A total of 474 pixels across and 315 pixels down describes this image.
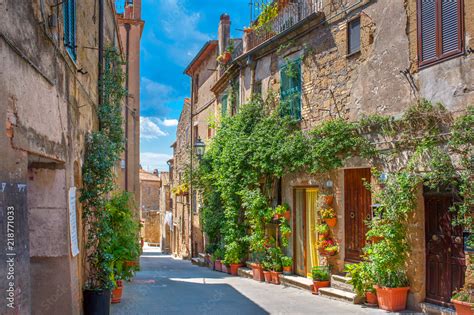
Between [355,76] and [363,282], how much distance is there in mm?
4291

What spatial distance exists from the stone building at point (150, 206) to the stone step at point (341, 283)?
1381 inches

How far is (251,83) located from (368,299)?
26.6 feet

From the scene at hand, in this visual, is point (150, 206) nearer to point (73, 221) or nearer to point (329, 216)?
point (329, 216)

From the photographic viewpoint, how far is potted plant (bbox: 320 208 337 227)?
11.8m

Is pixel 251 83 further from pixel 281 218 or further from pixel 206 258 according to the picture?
pixel 206 258

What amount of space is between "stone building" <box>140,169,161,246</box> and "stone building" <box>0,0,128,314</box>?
121ft

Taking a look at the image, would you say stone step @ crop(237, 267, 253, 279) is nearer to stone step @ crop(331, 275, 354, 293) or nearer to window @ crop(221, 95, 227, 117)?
stone step @ crop(331, 275, 354, 293)

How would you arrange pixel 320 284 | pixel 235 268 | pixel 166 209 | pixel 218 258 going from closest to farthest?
pixel 320 284
pixel 235 268
pixel 218 258
pixel 166 209

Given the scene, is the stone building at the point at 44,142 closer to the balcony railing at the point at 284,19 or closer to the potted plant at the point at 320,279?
the potted plant at the point at 320,279

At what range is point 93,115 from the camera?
378 inches

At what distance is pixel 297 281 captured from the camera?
1270cm

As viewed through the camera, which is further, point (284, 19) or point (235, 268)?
point (235, 268)

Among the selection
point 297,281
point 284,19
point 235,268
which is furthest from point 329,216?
point 284,19

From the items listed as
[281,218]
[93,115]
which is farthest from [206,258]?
[93,115]
